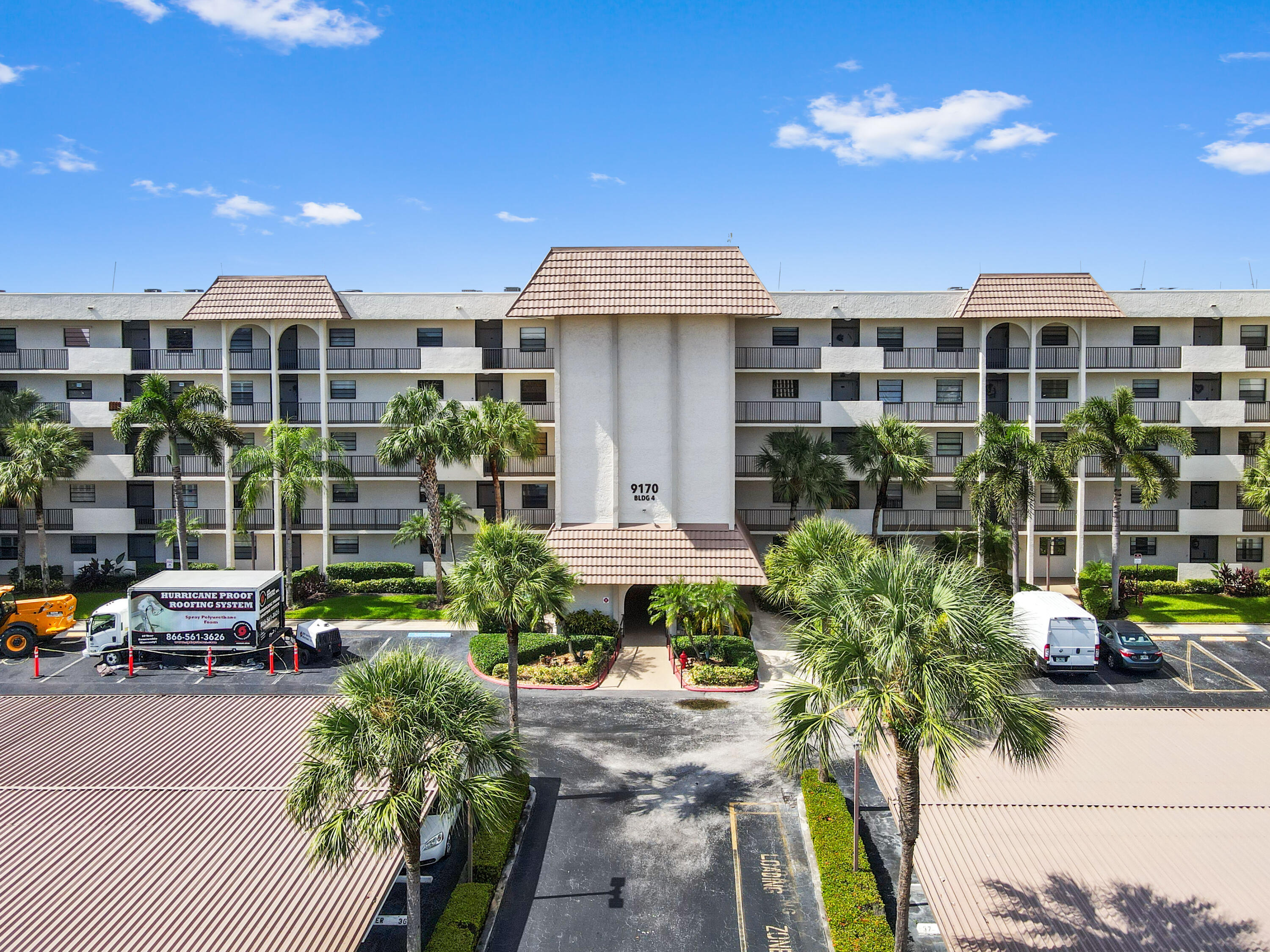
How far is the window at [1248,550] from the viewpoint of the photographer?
135 feet

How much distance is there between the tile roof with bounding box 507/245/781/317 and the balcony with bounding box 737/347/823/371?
6333 mm

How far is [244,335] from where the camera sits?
42844 mm

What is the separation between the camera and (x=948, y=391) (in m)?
42.2

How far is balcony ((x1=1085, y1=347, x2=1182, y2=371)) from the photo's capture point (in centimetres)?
4000

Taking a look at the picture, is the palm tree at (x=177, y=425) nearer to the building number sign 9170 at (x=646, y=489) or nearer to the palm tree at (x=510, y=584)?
the building number sign 9170 at (x=646, y=489)

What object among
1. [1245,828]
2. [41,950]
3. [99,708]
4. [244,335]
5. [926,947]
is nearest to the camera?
[41,950]

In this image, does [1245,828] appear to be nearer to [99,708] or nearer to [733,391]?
[733,391]

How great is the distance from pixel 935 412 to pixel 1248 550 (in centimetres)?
1666

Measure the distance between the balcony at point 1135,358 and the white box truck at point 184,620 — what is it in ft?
123

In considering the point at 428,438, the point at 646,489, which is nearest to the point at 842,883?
the point at 646,489

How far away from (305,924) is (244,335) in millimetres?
36503

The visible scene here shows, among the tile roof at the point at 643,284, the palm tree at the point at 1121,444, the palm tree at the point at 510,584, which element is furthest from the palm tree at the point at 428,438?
the palm tree at the point at 1121,444

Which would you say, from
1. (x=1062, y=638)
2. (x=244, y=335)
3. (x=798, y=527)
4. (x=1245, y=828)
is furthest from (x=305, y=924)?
(x=244, y=335)

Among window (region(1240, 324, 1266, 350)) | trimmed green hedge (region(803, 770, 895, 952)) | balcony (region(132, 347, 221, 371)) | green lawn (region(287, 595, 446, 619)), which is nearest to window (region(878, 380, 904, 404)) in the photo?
window (region(1240, 324, 1266, 350))
